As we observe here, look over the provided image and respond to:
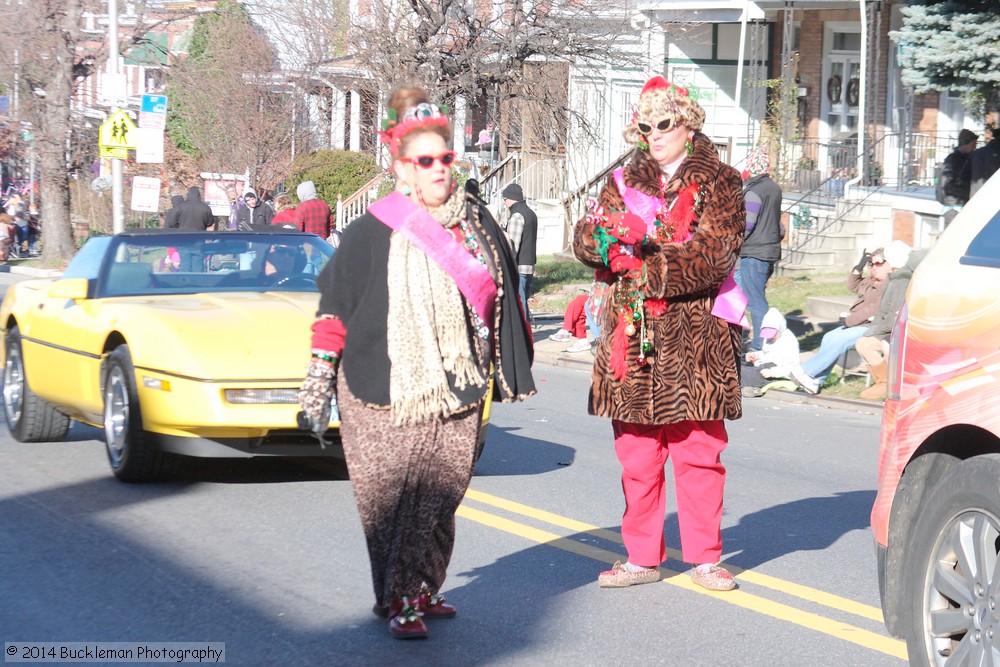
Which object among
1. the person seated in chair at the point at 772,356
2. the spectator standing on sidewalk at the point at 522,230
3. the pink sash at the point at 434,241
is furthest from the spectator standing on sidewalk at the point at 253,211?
the pink sash at the point at 434,241

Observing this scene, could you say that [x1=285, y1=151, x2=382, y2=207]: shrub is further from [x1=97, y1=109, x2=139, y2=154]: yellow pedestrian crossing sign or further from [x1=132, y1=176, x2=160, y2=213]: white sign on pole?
[x1=132, y1=176, x2=160, y2=213]: white sign on pole

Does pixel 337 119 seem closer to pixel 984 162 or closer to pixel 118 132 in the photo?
pixel 118 132

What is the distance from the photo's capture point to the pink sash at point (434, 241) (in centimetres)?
482

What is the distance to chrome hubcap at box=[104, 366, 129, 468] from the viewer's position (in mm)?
8031

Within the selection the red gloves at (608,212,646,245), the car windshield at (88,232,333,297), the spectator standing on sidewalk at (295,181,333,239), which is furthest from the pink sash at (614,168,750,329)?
the spectator standing on sidewalk at (295,181,333,239)

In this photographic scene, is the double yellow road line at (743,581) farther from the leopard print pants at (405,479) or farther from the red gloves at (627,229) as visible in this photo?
the red gloves at (627,229)

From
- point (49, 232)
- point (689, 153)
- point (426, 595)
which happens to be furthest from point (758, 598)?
point (49, 232)

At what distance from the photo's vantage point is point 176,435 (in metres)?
7.65

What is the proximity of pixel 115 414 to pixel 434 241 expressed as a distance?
397 centimetres

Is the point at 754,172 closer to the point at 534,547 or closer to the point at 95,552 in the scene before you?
the point at 534,547

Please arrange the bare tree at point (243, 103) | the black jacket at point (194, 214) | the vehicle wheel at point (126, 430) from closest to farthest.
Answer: the vehicle wheel at point (126, 430)
the black jacket at point (194, 214)
the bare tree at point (243, 103)

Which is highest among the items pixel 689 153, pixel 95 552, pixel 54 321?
pixel 689 153

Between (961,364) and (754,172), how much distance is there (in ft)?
33.9

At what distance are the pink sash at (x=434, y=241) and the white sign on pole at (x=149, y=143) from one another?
20.5m
